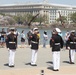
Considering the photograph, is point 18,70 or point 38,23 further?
point 38,23

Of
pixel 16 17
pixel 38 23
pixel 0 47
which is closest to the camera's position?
pixel 0 47

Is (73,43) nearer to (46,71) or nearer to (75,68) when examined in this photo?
(75,68)

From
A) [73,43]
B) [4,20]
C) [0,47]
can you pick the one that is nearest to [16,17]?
[4,20]

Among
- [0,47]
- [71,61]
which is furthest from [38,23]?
[71,61]

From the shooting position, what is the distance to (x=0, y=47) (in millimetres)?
28219

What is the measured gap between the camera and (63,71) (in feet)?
49.7

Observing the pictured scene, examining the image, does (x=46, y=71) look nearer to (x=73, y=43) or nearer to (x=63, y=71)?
(x=63, y=71)

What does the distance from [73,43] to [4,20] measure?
167 m

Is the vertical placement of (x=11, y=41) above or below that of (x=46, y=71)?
above

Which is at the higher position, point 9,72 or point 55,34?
point 55,34

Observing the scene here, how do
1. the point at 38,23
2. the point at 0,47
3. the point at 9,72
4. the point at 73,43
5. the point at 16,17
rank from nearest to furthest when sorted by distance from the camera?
the point at 9,72 < the point at 73,43 < the point at 0,47 < the point at 38,23 < the point at 16,17

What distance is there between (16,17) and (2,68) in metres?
172

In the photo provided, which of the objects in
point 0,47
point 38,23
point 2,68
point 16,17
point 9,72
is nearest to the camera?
point 9,72

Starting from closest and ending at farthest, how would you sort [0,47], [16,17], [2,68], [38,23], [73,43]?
1. [2,68]
2. [73,43]
3. [0,47]
4. [38,23]
5. [16,17]
